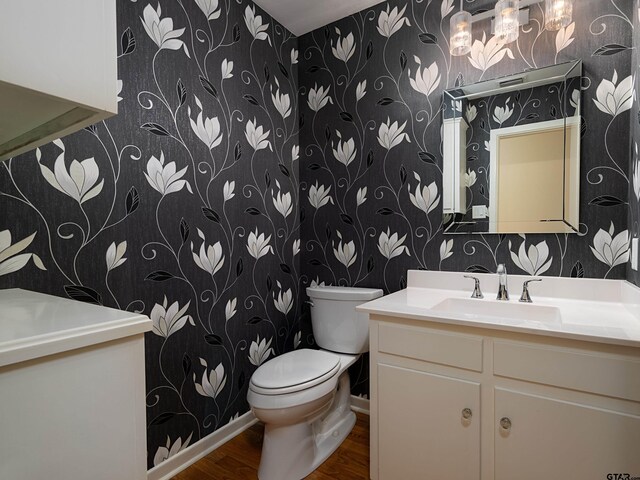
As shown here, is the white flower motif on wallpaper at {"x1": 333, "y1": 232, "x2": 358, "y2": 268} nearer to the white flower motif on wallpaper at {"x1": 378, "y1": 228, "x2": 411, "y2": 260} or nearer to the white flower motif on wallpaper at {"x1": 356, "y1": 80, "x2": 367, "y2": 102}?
the white flower motif on wallpaper at {"x1": 378, "y1": 228, "x2": 411, "y2": 260}

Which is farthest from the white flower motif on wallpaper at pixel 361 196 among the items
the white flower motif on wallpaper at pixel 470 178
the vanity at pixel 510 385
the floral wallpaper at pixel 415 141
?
the vanity at pixel 510 385

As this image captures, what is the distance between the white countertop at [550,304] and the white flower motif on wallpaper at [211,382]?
34.7 inches

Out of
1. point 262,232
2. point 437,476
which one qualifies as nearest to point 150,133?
point 262,232

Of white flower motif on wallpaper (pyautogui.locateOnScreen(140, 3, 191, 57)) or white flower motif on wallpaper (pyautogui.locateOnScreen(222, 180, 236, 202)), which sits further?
white flower motif on wallpaper (pyautogui.locateOnScreen(222, 180, 236, 202))

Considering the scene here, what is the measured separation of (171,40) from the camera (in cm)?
153

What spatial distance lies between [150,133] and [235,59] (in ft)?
2.36

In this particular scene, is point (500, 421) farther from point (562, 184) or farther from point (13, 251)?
point (13, 251)

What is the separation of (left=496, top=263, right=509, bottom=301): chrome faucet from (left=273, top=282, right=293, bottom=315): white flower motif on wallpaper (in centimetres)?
126

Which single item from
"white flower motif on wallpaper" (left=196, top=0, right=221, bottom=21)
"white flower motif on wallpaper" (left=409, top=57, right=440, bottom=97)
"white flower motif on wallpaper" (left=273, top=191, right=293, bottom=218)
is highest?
"white flower motif on wallpaper" (left=196, top=0, right=221, bottom=21)

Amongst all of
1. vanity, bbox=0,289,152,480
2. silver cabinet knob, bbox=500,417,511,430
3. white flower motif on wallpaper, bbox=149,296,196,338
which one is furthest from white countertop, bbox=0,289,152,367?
silver cabinet knob, bbox=500,417,511,430

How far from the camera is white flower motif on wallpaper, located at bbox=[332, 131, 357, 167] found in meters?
2.10

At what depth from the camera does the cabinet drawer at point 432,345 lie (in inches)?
48.0

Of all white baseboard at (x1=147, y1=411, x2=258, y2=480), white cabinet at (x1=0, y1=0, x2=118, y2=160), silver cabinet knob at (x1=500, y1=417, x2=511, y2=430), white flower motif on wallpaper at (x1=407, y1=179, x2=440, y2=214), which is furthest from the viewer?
white flower motif on wallpaper at (x1=407, y1=179, x2=440, y2=214)

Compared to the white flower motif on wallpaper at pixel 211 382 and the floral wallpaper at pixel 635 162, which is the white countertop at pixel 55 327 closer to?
the white flower motif on wallpaper at pixel 211 382
